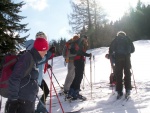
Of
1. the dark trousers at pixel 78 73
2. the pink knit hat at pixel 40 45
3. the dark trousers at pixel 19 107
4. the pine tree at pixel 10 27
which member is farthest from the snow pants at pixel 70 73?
the pine tree at pixel 10 27

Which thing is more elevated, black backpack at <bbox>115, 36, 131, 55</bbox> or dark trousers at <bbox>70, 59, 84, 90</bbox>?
black backpack at <bbox>115, 36, 131, 55</bbox>

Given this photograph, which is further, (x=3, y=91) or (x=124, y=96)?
(x=124, y=96)

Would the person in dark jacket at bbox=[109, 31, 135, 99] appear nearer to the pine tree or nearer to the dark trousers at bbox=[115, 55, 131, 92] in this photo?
the dark trousers at bbox=[115, 55, 131, 92]

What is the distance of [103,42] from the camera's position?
41.9 m

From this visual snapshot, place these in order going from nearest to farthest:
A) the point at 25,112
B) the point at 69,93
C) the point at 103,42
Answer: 1. the point at 25,112
2. the point at 69,93
3. the point at 103,42

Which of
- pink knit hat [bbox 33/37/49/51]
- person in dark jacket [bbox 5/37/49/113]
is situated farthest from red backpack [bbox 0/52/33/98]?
pink knit hat [bbox 33/37/49/51]

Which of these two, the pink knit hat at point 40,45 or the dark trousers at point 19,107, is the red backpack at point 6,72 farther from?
the pink knit hat at point 40,45

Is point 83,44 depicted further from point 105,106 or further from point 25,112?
point 25,112

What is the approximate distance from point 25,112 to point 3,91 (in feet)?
1.39

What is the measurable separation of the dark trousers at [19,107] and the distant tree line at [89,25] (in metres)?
15.4

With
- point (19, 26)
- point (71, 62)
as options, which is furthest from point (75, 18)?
point (71, 62)

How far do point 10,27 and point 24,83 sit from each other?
17.8 metres

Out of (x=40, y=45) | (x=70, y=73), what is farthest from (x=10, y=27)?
(x=40, y=45)

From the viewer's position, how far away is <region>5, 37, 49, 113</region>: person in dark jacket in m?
3.32
